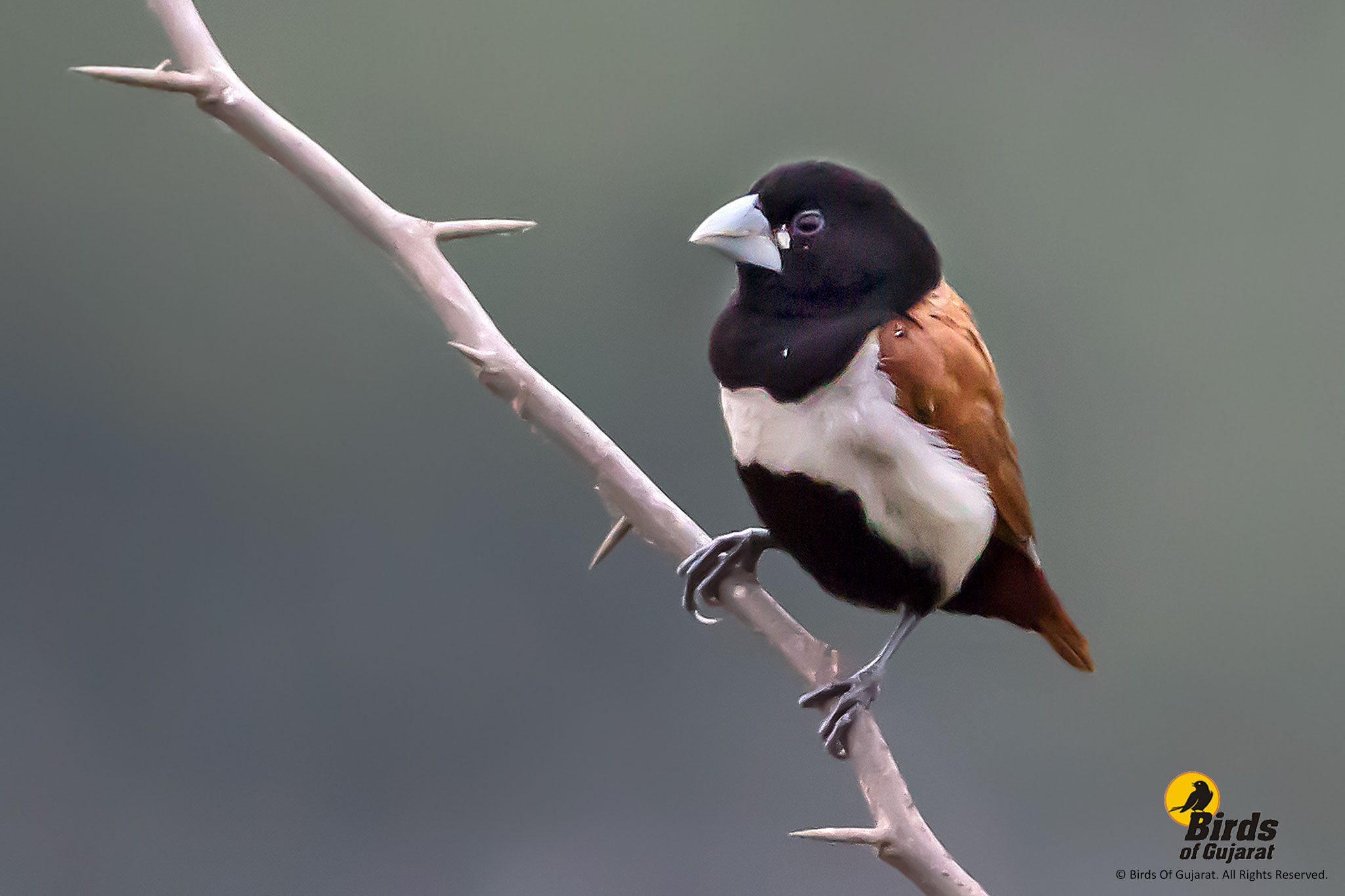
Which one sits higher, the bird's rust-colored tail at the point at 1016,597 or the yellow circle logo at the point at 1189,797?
the bird's rust-colored tail at the point at 1016,597

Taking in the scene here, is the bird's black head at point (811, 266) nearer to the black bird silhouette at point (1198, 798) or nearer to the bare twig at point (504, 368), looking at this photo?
the bare twig at point (504, 368)

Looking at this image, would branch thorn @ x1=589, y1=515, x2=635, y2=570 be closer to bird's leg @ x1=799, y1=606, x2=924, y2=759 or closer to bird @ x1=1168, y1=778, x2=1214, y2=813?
bird's leg @ x1=799, y1=606, x2=924, y2=759

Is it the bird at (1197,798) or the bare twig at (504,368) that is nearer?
the bare twig at (504,368)

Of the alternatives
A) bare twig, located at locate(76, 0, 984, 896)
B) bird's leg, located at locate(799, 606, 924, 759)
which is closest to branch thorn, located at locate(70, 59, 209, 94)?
bare twig, located at locate(76, 0, 984, 896)

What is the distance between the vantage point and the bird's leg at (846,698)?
0.69 m

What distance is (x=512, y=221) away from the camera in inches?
26.2

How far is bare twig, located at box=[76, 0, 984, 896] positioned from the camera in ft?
2.04

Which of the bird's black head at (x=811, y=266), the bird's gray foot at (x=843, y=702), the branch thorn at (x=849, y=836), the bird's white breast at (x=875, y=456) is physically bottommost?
the branch thorn at (x=849, y=836)

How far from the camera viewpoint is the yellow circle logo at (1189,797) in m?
0.78

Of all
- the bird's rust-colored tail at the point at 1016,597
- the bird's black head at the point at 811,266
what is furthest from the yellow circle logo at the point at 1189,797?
the bird's black head at the point at 811,266

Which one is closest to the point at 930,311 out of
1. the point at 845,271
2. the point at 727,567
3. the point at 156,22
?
the point at 845,271

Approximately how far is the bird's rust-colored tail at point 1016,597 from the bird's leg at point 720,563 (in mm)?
132

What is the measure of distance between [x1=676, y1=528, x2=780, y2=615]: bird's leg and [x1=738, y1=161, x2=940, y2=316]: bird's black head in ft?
0.55

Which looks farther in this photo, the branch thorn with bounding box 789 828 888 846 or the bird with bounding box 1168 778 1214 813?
the bird with bounding box 1168 778 1214 813
